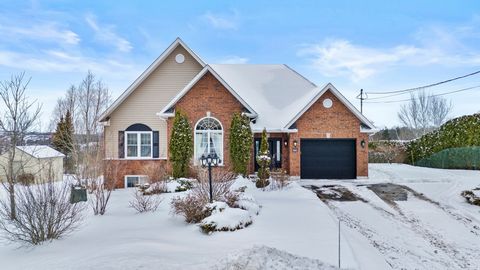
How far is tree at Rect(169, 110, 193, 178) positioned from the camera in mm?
17062

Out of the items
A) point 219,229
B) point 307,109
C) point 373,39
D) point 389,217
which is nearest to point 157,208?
point 219,229

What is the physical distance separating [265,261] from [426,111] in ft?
142

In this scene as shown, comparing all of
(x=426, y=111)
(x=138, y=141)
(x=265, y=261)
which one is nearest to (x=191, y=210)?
(x=265, y=261)

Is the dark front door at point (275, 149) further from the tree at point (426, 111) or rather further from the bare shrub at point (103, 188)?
the tree at point (426, 111)

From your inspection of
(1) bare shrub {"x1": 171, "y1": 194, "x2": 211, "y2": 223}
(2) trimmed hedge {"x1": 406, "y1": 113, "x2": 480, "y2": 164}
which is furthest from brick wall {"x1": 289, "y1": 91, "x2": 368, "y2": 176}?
(2) trimmed hedge {"x1": 406, "y1": 113, "x2": 480, "y2": 164}

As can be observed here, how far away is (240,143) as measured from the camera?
17219 mm

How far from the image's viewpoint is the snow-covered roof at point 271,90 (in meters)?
19.0

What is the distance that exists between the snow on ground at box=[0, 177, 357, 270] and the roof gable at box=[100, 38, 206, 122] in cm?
1035

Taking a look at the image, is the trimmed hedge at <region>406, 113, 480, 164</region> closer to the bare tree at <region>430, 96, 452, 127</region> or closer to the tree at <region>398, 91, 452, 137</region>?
the tree at <region>398, 91, 452, 137</region>

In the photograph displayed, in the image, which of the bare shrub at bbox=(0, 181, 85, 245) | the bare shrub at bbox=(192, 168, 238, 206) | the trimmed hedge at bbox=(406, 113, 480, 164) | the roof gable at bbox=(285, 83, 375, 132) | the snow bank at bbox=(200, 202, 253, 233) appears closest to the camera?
the bare shrub at bbox=(0, 181, 85, 245)

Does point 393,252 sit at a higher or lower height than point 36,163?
lower

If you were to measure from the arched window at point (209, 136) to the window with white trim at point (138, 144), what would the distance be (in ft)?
10.5

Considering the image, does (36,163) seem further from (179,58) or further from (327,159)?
(327,159)

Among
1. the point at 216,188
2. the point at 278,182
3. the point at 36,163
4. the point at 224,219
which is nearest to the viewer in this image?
the point at 224,219
